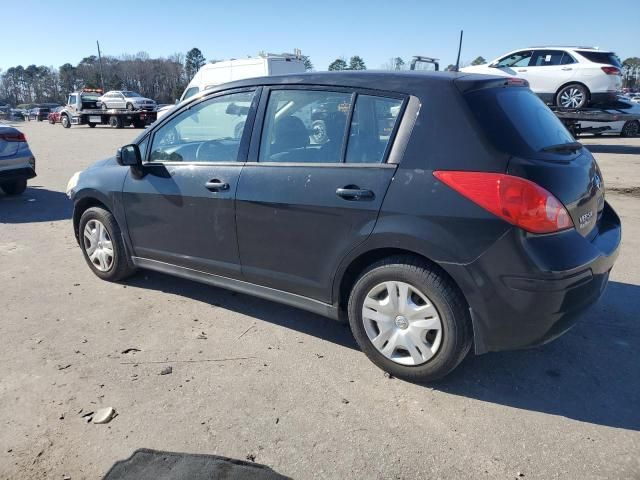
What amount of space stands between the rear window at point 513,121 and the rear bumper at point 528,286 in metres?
0.52

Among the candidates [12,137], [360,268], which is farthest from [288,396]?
[12,137]

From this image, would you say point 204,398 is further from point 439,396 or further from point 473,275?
point 473,275

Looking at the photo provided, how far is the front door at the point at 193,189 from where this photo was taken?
3719 mm

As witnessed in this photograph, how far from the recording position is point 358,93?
3176 mm

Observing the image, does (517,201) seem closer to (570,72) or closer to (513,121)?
(513,121)

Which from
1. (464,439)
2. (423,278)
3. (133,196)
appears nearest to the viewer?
(464,439)

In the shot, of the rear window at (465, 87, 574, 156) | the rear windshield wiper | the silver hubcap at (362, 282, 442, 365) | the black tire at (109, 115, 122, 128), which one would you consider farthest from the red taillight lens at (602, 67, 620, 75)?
the black tire at (109, 115, 122, 128)

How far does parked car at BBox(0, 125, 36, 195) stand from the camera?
8422 mm

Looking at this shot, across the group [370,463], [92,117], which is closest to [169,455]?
[370,463]

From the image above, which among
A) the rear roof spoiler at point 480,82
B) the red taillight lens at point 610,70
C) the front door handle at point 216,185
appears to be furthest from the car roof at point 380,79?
the red taillight lens at point 610,70

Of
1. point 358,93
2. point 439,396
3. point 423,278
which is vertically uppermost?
point 358,93

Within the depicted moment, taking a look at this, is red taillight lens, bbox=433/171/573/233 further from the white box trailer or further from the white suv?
the white box trailer

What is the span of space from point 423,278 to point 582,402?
3.80ft

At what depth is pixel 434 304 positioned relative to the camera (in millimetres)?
2865
